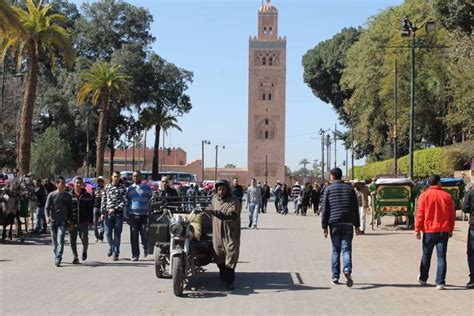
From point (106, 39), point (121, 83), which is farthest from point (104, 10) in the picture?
point (121, 83)

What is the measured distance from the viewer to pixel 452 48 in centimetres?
3744

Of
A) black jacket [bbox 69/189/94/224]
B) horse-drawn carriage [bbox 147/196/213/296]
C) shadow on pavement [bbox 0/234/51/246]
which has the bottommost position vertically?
shadow on pavement [bbox 0/234/51/246]

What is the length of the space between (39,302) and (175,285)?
1.84 m

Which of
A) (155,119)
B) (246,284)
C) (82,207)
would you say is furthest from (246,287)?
(155,119)

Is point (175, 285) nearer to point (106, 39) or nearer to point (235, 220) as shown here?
point (235, 220)

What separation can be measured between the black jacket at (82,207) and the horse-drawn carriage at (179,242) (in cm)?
244

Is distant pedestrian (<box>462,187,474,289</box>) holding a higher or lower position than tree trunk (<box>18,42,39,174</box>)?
lower

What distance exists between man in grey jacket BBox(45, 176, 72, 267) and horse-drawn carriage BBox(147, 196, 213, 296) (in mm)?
2262

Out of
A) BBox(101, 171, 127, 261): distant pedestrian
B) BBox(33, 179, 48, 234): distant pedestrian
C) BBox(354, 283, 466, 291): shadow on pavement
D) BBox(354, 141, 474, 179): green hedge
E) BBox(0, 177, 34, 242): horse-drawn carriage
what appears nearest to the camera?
BBox(354, 283, 466, 291): shadow on pavement

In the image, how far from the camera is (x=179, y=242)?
37.0 feet

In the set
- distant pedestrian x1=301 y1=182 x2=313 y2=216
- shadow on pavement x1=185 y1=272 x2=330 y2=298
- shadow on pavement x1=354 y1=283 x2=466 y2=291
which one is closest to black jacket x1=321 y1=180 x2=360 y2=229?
shadow on pavement x1=354 y1=283 x2=466 y2=291

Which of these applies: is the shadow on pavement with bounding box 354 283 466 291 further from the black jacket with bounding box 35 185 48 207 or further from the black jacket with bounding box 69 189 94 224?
the black jacket with bounding box 35 185 48 207

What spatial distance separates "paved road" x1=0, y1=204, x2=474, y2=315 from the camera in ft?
32.3

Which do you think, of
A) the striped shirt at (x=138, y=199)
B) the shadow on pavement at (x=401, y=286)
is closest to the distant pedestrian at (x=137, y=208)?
the striped shirt at (x=138, y=199)
